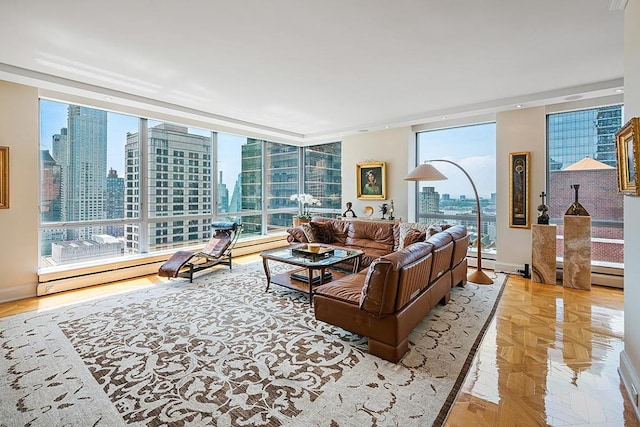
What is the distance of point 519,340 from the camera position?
Answer: 294 centimetres

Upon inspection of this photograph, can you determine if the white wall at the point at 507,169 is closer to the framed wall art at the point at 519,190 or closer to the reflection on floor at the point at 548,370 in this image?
the framed wall art at the point at 519,190

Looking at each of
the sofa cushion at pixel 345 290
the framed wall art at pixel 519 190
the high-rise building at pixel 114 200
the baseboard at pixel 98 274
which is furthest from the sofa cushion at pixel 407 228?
the high-rise building at pixel 114 200

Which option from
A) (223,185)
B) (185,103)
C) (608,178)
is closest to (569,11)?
(608,178)

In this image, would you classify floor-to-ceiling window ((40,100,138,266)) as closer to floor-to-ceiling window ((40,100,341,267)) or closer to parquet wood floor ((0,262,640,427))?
floor-to-ceiling window ((40,100,341,267))

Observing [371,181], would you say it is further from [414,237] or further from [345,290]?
[345,290]

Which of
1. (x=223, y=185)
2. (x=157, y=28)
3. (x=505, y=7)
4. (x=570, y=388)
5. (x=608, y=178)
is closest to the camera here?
(x=570, y=388)

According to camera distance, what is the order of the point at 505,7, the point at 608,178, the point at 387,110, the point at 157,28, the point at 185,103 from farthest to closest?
1. the point at 387,110
2. the point at 185,103
3. the point at 608,178
4. the point at 157,28
5. the point at 505,7

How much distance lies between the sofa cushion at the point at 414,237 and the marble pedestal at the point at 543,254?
5.48 ft

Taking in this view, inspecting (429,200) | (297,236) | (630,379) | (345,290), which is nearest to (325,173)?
(297,236)

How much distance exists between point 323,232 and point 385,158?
87.7 inches

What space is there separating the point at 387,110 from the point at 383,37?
8.88 ft

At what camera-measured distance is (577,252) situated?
4.51 m

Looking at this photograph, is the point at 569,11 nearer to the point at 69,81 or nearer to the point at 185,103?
the point at 185,103

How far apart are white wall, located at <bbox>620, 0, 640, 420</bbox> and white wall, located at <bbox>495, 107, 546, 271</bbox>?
2926 millimetres
